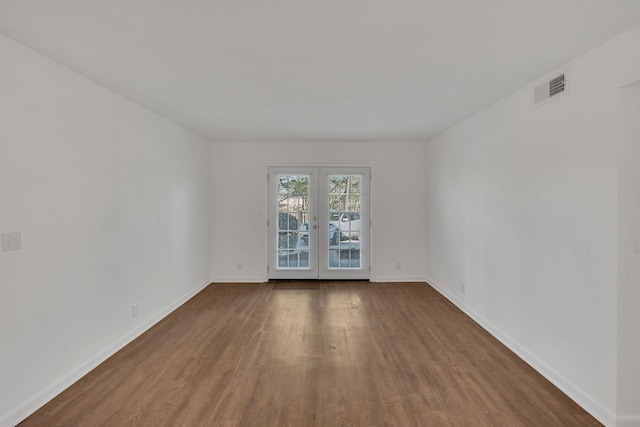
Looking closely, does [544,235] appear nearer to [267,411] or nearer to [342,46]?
[342,46]

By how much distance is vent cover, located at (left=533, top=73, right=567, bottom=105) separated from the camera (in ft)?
8.08

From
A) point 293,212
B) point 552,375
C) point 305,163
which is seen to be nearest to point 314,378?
point 552,375

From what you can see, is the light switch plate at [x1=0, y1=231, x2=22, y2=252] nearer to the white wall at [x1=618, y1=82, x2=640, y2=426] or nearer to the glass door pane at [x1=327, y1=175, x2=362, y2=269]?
the white wall at [x1=618, y1=82, x2=640, y2=426]

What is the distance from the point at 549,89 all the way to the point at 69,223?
3925mm

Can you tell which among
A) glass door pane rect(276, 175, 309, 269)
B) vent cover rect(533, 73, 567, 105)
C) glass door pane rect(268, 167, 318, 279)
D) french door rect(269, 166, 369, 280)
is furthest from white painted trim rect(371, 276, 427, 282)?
vent cover rect(533, 73, 567, 105)

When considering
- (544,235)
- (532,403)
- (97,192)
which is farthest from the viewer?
(97,192)

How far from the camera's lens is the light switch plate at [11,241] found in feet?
6.61

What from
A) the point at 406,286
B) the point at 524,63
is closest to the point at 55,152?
the point at 524,63

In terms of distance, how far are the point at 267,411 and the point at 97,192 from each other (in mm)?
2297

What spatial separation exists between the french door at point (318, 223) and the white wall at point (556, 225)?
2027mm

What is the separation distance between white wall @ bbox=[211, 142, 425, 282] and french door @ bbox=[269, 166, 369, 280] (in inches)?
6.3

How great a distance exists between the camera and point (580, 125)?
90.8 inches

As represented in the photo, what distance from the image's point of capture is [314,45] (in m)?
2.14

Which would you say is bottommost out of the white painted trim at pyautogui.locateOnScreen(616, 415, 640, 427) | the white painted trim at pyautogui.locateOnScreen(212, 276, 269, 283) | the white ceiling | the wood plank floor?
the wood plank floor
